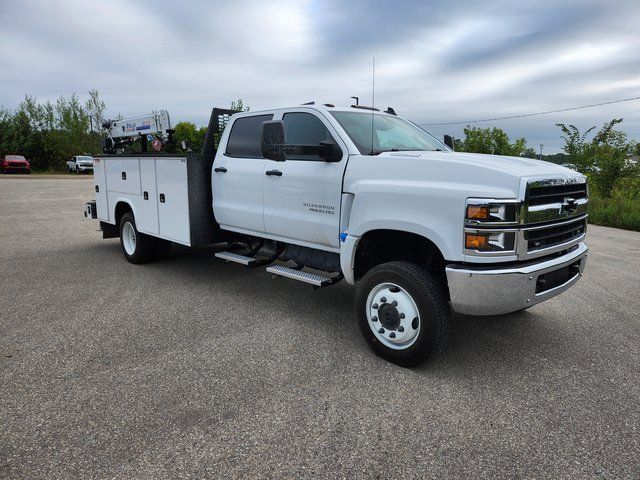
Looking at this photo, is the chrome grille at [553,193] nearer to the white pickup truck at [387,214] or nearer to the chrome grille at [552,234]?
the white pickup truck at [387,214]

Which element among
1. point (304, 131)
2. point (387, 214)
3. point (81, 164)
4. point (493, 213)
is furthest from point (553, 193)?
point (81, 164)

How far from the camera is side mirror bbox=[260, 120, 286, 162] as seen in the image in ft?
14.3

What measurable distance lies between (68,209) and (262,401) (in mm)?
13359

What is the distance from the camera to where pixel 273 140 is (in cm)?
439

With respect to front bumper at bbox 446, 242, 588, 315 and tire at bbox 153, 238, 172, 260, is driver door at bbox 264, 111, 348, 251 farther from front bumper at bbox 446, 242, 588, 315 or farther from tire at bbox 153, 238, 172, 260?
tire at bbox 153, 238, 172, 260

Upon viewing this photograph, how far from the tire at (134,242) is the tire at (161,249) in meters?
0.05

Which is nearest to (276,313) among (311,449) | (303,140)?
(303,140)

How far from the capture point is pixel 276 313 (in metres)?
4.95

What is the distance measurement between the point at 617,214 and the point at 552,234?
37.3 ft

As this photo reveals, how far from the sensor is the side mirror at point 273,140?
14.3ft

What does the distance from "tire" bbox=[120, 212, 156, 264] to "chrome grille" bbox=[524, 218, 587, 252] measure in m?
5.21

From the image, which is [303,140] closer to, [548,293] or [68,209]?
[548,293]

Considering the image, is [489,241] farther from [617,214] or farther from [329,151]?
[617,214]

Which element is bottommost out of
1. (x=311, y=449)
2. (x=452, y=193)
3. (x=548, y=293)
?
(x=311, y=449)
